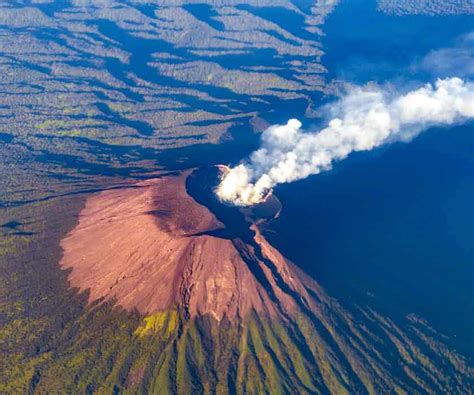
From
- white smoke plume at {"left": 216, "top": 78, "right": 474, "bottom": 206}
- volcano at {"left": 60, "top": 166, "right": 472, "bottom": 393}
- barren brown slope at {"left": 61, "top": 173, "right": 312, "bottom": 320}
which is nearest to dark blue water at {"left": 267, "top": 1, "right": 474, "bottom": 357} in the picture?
white smoke plume at {"left": 216, "top": 78, "right": 474, "bottom": 206}

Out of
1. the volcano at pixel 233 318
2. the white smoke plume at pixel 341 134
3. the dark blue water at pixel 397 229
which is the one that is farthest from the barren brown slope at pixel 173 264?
the white smoke plume at pixel 341 134

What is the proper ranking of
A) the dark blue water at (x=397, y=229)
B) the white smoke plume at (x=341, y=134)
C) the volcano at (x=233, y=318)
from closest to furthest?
1. the volcano at (x=233, y=318)
2. the dark blue water at (x=397, y=229)
3. the white smoke plume at (x=341, y=134)

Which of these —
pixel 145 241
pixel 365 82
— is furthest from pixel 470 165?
pixel 145 241

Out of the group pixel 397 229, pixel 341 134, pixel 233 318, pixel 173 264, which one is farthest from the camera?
pixel 341 134

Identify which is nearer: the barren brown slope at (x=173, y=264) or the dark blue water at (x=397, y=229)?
the barren brown slope at (x=173, y=264)

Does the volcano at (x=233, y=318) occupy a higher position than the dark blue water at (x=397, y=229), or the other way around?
the dark blue water at (x=397, y=229)

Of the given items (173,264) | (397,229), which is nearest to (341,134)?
(397,229)

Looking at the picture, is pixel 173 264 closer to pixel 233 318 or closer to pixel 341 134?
pixel 233 318

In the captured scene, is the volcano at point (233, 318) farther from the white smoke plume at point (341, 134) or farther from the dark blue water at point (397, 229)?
the white smoke plume at point (341, 134)
